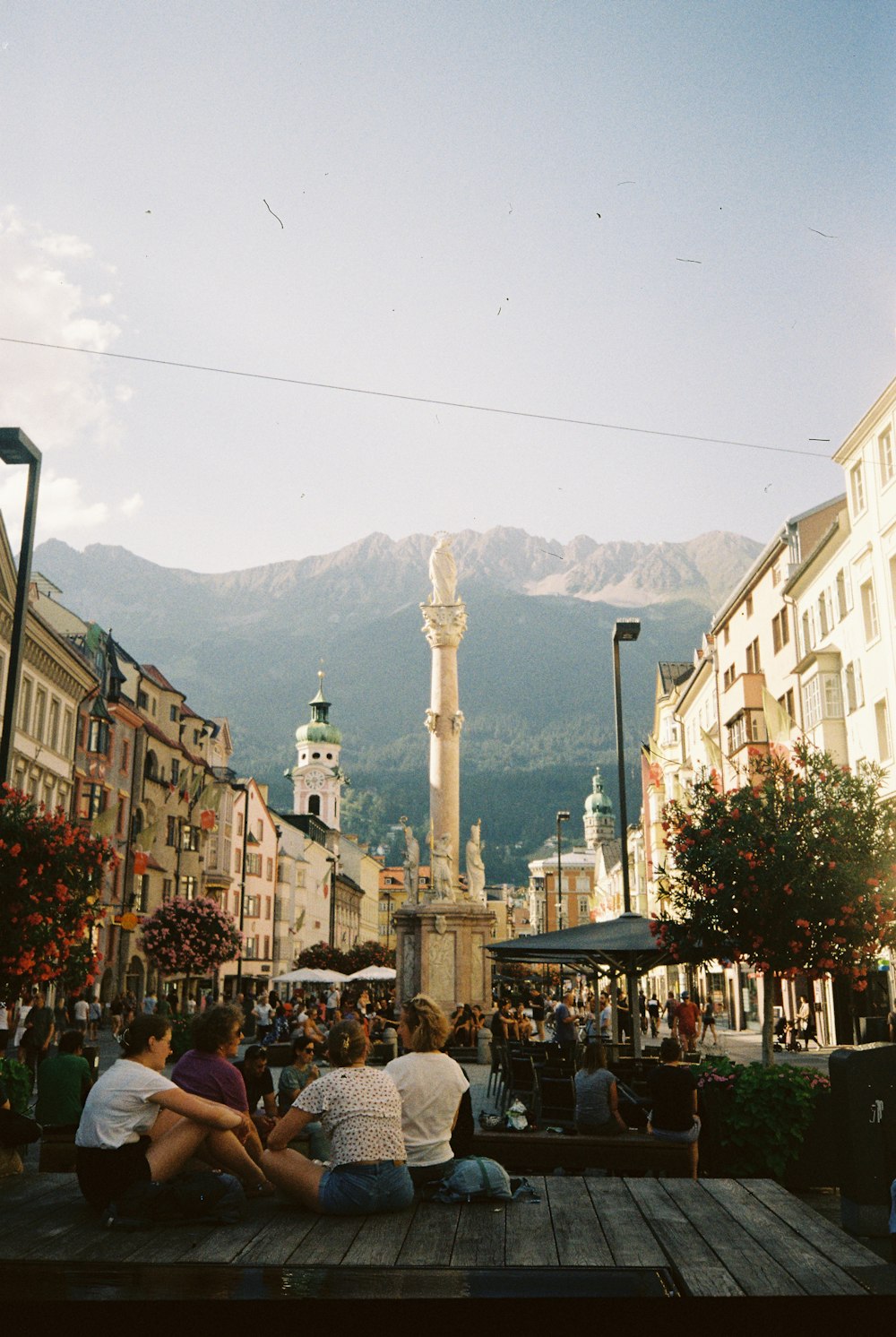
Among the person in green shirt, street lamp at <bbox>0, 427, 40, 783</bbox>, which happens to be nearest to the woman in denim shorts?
the person in green shirt

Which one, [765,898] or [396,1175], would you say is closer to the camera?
[396,1175]

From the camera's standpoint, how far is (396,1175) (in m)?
6.21

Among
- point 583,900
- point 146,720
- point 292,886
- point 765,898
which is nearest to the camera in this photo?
point 765,898

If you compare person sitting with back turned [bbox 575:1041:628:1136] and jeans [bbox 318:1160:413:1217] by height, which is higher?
jeans [bbox 318:1160:413:1217]

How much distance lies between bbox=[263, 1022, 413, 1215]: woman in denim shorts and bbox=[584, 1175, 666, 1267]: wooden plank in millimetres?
1036

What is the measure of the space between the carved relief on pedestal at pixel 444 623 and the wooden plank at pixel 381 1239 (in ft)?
154

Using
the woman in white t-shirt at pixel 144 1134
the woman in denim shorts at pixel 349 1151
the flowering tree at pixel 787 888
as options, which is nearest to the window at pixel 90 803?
the flowering tree at pixel 787 888

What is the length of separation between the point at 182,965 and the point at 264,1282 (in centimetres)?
4516

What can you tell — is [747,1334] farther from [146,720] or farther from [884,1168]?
[146,720]

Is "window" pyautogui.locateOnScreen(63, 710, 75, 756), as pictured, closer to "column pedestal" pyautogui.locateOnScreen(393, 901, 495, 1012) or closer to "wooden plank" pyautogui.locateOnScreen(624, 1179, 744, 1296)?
"column pedestal" pyautogui.locateOnScreen(393, 901, 495, 1012)

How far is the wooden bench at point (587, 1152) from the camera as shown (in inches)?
421

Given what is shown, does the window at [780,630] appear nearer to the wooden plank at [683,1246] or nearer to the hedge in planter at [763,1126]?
the hedge in planter at [763,1126]

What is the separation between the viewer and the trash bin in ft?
34.4

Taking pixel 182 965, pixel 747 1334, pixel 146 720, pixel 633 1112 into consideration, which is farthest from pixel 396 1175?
pixel 146 720
